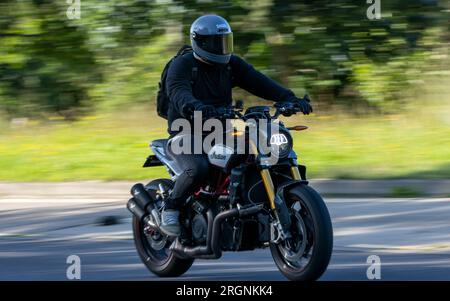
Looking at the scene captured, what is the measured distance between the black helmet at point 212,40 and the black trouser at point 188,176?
27.3 inches

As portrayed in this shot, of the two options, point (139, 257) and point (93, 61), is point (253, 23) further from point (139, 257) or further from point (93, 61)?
point (139, 257)

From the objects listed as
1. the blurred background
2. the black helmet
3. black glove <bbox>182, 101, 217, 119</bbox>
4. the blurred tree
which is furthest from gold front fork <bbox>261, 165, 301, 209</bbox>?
the blurred tree

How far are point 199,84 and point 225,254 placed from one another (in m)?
1.77

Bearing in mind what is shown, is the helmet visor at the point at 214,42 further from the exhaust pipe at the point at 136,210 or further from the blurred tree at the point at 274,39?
the blurred tree at the point at 274,39

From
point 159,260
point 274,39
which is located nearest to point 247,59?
point 274,39

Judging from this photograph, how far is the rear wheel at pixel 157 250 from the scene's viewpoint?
26.8 ft

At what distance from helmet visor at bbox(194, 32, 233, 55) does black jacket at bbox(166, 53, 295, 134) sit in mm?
154

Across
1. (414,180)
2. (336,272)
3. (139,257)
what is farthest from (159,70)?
(336,272)

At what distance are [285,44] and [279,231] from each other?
9.57 m

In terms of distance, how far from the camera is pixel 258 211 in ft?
24.1

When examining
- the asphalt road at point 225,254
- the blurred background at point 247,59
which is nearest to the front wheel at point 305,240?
the asphalt road at point 225,254

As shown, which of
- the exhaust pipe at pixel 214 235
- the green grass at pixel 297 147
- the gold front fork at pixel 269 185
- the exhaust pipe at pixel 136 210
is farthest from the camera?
the green grass at pixel 297 147

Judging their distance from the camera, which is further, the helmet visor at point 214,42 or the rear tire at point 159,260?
the rear tire at point 159,260
